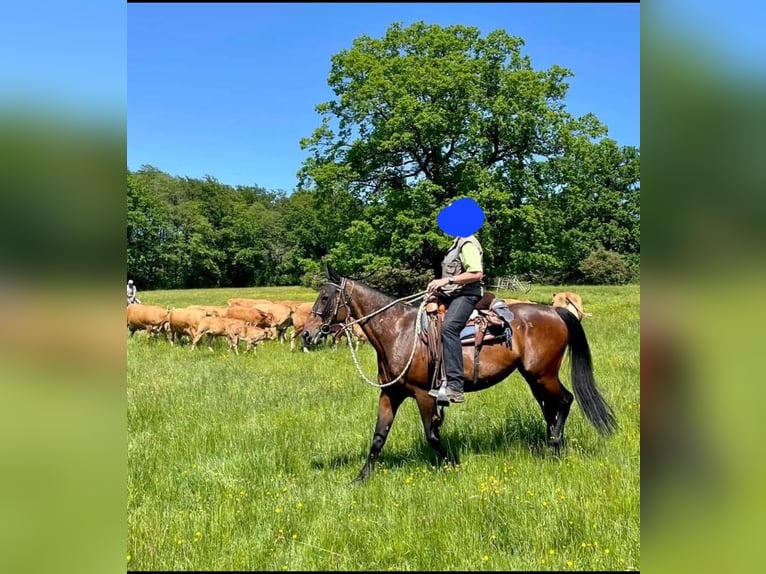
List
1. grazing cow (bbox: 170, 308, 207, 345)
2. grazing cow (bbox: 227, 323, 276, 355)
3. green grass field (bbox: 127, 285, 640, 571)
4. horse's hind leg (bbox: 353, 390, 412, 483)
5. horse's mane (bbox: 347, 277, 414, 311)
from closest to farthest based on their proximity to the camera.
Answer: green grass field (bbox: 127, 285, 640, 571) → horse's hind leg (bbox: 353, 390, 412, 483) → horse's mane (bbox: 347, 277, 414, 311) → grazing cow (bbox: 227, 323, 276, 355) → grazing cow (bbox: 170, 308, 207, 345)

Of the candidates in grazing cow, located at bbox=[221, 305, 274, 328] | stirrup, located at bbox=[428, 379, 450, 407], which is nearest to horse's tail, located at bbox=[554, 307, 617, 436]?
stirrup, located at bbox=[428, 379, 450, 407]

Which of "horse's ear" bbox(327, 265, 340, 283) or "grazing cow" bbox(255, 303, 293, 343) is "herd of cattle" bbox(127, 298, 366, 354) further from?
"horse's ear" bbox(327, 265, 340, 283)

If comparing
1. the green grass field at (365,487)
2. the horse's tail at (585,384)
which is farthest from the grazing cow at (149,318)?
the horse's tail at (585,384)

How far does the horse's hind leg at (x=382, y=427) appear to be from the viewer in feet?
19.5

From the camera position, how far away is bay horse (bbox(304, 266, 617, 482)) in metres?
6.29

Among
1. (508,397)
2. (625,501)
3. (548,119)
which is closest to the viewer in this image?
(625,501)

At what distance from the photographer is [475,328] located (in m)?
6.40

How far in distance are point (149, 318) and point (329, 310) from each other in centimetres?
1592

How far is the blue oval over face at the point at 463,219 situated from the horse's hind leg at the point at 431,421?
2.03m

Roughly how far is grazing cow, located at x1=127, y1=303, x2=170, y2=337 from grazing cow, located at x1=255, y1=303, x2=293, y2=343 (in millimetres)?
3679

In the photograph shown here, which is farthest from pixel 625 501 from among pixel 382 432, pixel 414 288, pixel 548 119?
pixel 548 119

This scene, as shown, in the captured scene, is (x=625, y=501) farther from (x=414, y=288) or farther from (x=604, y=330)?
(x=414, y=288)
